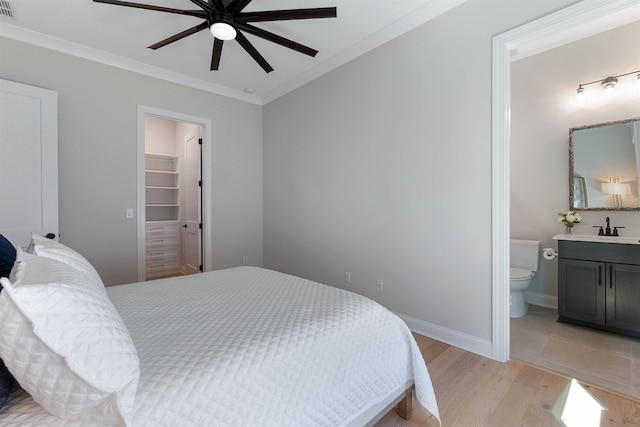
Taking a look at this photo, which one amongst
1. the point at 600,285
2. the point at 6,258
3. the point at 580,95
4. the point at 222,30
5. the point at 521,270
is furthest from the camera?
the point at 521,270

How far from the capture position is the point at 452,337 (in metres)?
2.29

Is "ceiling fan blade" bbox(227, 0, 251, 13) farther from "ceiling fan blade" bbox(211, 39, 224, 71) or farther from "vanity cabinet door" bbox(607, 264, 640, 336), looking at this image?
"vanity cabinet door" bbox(607, 264, 640, 336)

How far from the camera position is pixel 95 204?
119 inches

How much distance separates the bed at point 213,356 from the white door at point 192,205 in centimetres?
228

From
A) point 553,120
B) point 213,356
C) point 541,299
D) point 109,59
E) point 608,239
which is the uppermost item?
point 109,59

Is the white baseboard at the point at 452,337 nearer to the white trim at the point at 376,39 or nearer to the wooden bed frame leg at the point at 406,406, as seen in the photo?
the wooden bed frame leg at the point at 406,406

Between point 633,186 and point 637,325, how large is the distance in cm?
123

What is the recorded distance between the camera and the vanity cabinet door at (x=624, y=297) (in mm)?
2303

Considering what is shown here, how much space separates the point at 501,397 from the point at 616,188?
95.4 inches

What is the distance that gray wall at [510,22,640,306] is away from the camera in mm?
2658

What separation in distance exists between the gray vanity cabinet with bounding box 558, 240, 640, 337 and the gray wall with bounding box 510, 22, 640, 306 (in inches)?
17.3

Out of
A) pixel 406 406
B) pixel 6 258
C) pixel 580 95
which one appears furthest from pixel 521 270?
pixel 6 258

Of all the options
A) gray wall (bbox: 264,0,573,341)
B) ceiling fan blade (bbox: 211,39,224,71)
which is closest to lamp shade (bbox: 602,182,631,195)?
gray wall (bbox: 264,0,573,341)

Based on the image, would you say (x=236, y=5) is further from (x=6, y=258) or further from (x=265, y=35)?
(x=6, y=258)
